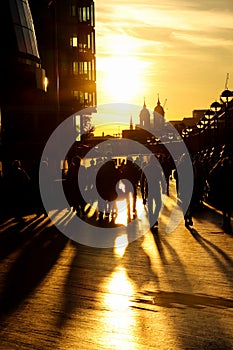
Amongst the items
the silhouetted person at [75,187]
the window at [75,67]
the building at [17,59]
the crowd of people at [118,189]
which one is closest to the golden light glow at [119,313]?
the crowd of people at [118,189]

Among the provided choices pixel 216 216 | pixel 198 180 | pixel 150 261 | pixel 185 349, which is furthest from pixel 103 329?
pixel 216 216

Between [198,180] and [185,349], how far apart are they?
492 inches

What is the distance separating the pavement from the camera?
705 centimetres

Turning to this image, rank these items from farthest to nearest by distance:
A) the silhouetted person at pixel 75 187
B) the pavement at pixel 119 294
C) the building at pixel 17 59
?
the building at pixel 17 59, the silhouetted person at pixel 75 187, the pavement at pixel 119 294

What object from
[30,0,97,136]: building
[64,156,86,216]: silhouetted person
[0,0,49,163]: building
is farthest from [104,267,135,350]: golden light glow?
[30,0,97,136]: building

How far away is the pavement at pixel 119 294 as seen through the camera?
705 centimetres

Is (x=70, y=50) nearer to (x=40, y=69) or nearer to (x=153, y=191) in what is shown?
(x=40, y=69)

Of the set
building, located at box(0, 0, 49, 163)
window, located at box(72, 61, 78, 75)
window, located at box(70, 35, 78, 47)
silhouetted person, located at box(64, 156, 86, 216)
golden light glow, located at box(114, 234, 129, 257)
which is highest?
window, located at box(70, 35, 78, 47)

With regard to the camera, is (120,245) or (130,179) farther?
(130,179)

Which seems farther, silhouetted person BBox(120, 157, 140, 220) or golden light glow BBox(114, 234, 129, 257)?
silhouetted person BBox(120, 157, 140, 220)

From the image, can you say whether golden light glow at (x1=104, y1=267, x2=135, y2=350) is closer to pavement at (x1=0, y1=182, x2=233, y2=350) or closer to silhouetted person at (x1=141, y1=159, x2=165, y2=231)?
pavement at (x1=0, y1=182, x2=233, y2=350)

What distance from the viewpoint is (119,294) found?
928cm

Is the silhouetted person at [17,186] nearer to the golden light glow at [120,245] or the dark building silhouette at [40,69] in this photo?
the golden light glow at [120,245]

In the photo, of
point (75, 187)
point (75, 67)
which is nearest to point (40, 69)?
point (75, 187)
